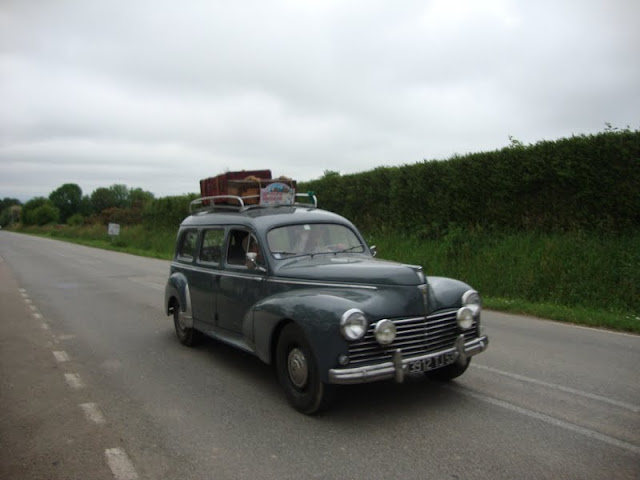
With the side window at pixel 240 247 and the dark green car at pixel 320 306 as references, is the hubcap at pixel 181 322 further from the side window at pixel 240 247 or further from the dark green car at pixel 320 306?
the side window at pixel 240 247

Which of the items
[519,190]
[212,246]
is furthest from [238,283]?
[519,190]

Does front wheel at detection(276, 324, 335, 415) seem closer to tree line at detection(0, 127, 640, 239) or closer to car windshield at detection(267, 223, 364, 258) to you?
car windshield at detection(267, 223, 364, 258)

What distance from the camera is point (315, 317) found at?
14.1 ft

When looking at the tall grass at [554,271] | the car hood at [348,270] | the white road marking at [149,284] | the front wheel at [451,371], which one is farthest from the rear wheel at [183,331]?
the tall grass at [554,271]

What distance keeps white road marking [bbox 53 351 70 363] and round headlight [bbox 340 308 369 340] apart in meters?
4.24

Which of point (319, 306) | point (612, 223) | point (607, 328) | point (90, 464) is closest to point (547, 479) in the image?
point (319, 306)

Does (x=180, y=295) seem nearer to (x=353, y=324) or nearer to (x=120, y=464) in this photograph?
(x=120, y=464)

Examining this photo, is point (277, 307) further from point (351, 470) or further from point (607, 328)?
point (607, 328)

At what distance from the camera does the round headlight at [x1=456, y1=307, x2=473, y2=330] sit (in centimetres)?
476

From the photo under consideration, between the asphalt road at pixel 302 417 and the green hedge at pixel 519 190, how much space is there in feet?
15.6

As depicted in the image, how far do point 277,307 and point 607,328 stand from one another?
19.4 ft

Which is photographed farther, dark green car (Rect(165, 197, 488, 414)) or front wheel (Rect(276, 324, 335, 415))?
front wheel (Rect(276, 324, 335, 415))

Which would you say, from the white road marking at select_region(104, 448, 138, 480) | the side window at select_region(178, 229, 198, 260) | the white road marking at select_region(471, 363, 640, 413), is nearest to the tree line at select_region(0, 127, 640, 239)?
the white road marking at select_region(471, 363, 640, 413)

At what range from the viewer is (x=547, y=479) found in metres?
3.25
